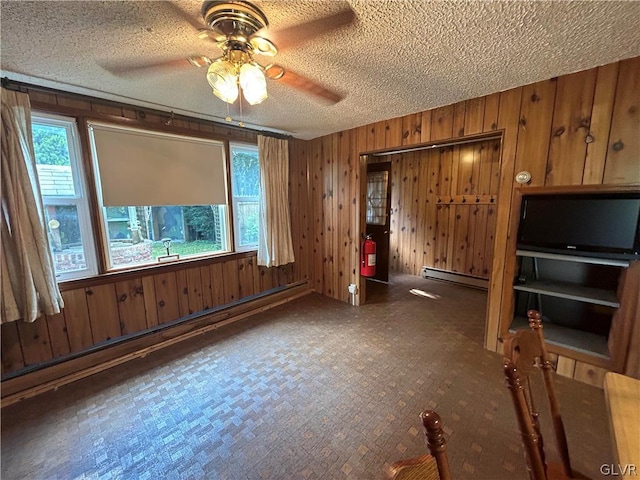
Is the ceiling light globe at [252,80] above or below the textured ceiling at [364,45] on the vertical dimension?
below

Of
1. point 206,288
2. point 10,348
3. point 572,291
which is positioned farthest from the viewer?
point 206,288

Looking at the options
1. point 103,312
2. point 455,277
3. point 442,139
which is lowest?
point 455,277

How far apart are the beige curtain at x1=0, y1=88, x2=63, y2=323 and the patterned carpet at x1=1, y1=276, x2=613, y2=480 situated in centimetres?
74

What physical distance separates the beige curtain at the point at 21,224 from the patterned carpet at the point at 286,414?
0.74 m

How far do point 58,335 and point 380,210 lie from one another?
3.97 metres

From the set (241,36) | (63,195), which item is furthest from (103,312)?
(241,36)

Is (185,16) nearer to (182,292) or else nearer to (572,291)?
(182,292)

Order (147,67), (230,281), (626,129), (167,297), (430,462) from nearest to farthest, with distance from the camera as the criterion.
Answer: (430,462), (147,67), (626,129), (167,297), (230,281)

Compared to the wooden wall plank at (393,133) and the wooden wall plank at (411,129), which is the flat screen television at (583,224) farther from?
the wooden wall plank at (393,133)

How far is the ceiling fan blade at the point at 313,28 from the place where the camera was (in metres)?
1.05

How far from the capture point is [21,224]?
6.02ft

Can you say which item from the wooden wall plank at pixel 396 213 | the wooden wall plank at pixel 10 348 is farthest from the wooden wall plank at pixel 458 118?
the wooden wall plank at pixel 10 348

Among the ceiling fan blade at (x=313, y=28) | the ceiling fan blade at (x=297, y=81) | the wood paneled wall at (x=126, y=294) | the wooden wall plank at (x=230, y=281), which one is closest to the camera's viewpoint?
the ceiling fan blade at (x=313, y=28)

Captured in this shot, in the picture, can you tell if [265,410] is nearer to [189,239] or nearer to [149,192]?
[189,239]
